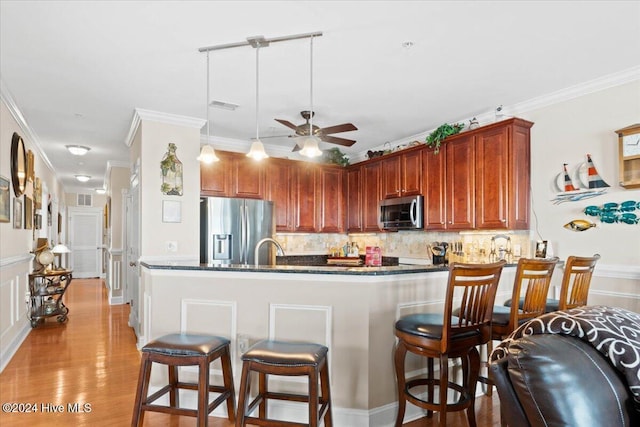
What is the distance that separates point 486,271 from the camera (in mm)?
2189

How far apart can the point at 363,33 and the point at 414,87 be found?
1.10 m

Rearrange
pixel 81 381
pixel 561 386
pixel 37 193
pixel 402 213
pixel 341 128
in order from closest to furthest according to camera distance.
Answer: pixel 561 386
pixel 81 381
pixel 341 128
pixel 402 213
pixel 37 193

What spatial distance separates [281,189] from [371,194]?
51.3 inches

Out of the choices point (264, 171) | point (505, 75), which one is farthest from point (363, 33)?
point (264, 171)

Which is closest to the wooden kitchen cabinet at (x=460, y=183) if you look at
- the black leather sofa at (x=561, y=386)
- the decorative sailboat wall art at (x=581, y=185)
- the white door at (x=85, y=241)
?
the decorative sailboat wall art at (x=581, y=185)

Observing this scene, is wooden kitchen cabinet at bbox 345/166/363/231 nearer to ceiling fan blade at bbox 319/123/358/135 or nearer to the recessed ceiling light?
ceiling fan blade at bbox 319/123/358/135

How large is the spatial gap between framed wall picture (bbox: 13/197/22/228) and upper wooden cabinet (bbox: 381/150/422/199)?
435cm

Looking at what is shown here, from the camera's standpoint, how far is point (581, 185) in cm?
339

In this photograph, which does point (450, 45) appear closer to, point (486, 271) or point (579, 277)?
point (486, 271)

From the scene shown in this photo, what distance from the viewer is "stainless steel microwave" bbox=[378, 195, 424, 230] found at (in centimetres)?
466

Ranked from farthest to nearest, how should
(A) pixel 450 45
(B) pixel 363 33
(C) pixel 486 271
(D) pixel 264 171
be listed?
1. (D) pixel 264 171
2. (A) pixel 450 45
3. (B) pixel 363 33
4. (C) pixel 486 271

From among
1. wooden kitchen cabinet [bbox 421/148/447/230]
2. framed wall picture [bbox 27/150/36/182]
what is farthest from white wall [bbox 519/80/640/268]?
framed wall picture [bbox 27/150/36/182]

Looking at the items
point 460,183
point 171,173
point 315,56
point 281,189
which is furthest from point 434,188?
point 171,173

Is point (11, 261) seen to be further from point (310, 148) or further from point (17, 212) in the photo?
point (310, 148)
